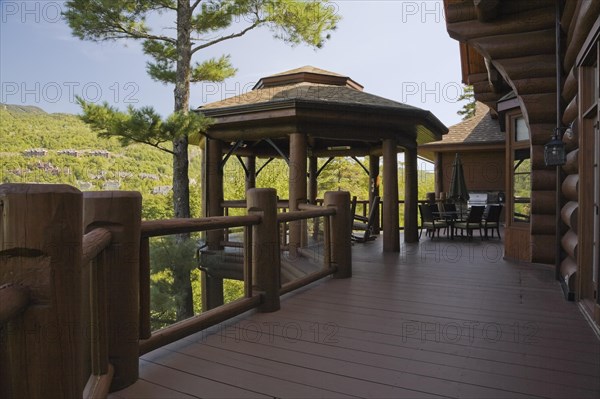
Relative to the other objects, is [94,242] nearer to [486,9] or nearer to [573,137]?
[573,137]

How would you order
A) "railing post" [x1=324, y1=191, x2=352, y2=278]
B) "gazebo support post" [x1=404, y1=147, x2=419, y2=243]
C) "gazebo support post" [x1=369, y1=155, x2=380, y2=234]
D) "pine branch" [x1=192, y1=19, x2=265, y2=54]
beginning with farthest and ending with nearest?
"pine branch" [x1=192, y1=19, x2=265, y2=54]
"gazebo support post" [x1=369, y1=155, x2=380, y2=234]
"gazebo support post" [x1=404, y1=147, x2=419, y2=243]
"railing post" [x1=324, y1=191, x2=352, y2=278]

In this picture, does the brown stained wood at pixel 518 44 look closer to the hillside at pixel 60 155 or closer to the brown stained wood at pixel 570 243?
the brown stained wood at pixel 570 243

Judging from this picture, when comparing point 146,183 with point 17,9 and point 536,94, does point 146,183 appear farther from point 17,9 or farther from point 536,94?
point 536,94

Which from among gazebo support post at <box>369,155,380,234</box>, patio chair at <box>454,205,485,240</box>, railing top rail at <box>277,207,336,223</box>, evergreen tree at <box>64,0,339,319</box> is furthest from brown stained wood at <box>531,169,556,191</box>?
evergreen tree at <box>64,0,339,319</box>

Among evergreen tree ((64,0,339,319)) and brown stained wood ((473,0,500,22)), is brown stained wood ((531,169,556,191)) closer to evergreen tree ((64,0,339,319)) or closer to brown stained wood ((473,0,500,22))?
brown stained wood ((473,0,500,22))

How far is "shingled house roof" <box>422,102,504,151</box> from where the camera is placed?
12812 mm

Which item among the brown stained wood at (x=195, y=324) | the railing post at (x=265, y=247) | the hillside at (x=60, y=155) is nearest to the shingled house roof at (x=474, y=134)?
the hillside at (x=60, y=155)

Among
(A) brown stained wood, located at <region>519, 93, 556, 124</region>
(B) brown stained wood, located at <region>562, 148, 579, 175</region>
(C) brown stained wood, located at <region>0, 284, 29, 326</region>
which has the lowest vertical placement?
(C) brown stained wood, located at <region>0, 284, 29, 326</region>

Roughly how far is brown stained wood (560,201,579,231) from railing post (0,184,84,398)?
4284 millimetres

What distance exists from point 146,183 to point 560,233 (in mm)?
14465

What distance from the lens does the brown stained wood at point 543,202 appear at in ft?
17.3

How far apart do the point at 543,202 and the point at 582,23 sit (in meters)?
2.65

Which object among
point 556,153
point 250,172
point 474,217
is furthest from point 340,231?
point 250,172

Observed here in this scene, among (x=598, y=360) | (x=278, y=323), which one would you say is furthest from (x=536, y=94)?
(x=278, y=323)
